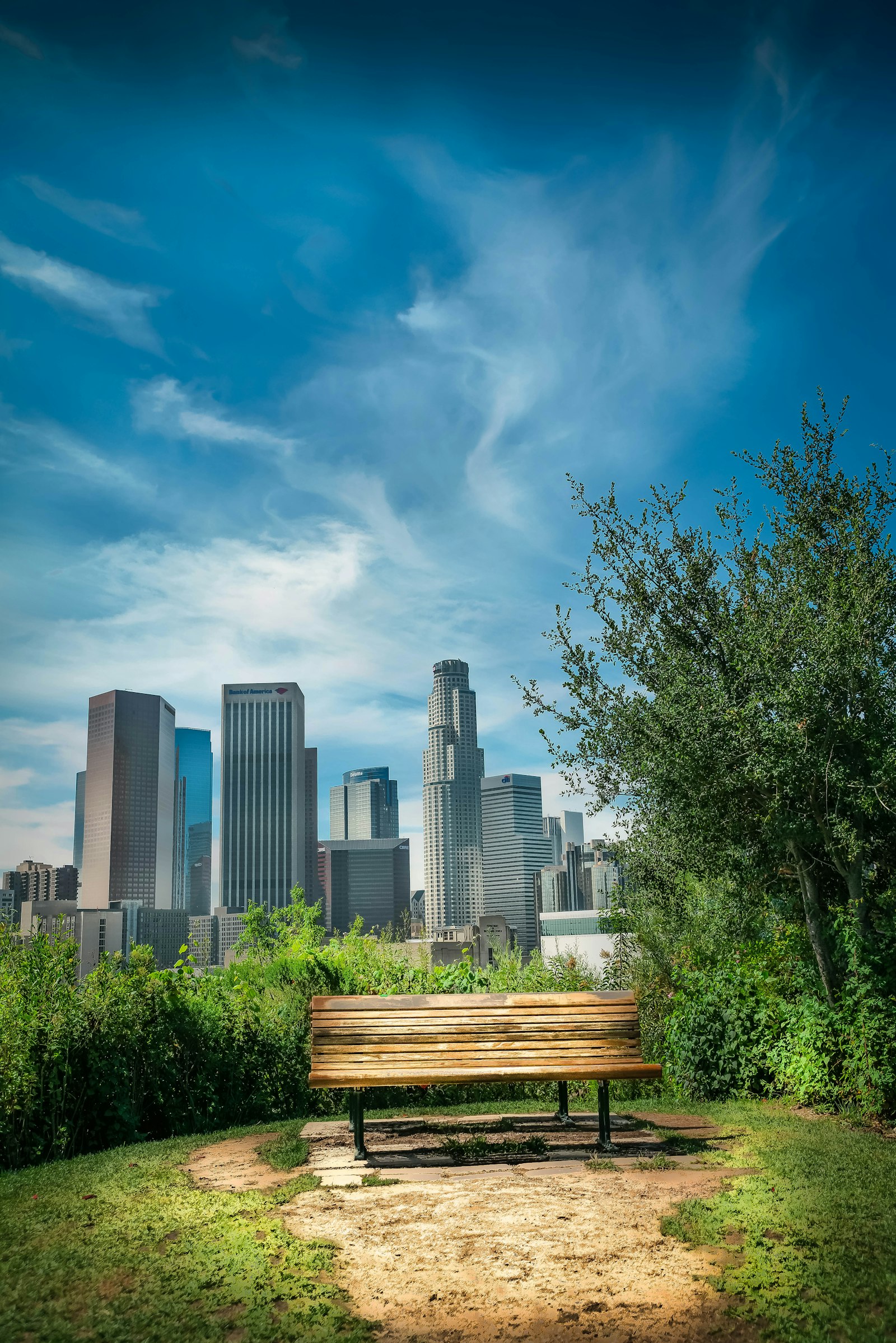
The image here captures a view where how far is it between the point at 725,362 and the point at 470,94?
16.1 feet

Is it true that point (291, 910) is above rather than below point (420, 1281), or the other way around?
above

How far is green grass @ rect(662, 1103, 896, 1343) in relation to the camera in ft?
10.5

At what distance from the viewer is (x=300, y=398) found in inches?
941

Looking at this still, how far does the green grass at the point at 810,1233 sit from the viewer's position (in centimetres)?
320

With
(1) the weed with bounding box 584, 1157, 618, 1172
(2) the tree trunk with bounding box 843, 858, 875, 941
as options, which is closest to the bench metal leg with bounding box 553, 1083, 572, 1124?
(1) the weed with bounding box 584, 1157, 618, 1172

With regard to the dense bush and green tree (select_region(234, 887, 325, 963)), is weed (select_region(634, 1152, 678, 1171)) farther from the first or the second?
green tree (select_region(234, 887, 325, 963))

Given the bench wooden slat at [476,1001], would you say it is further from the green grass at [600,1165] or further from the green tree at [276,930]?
the green tree at [276,930]

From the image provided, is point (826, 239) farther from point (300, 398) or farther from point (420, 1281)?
point (300, 398)

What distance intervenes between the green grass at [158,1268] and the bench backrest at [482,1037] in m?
0.92

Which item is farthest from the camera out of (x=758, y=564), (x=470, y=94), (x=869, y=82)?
(x=470, y=94)

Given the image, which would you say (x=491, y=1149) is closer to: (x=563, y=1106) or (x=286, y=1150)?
(x=563, y=1106)

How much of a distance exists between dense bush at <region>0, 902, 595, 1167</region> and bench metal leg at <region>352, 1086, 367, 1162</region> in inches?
80.4

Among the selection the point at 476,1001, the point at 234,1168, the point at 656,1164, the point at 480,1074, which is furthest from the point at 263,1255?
the point at 656,1164

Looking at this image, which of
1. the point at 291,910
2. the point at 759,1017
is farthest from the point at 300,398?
the point at 759,1017
